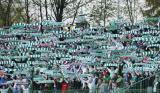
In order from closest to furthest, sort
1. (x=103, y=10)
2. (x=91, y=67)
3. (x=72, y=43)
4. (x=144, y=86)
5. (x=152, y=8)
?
(x=144, y=86)
(x=91, y=67)
(x=72, y=43)
(x=103, y=10)
(x=152, y=8)

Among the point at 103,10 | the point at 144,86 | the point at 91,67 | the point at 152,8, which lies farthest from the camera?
the point at 152,8

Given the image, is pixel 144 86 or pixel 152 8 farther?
pixel 152 8

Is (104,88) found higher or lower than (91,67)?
lower

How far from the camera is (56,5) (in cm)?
4156

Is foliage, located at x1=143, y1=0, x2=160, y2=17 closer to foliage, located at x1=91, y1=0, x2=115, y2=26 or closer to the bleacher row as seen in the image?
foliage, located at x1=91, y1=0, x2=115, y2=26

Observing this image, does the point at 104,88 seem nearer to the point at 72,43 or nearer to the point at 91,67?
the point at 91,67

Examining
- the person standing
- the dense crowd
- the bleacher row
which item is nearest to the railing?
the dense crowd

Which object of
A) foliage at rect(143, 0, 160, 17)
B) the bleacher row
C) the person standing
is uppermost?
foliage at rect(143, 0, 160, 17)

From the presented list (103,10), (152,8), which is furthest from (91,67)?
(152,8)

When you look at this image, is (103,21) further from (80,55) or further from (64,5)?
(80,55)

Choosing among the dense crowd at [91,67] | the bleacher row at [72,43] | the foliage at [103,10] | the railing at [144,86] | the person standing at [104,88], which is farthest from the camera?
the foliage at [103,10]

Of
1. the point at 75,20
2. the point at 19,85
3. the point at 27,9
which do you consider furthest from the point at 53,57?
the point at 27,9

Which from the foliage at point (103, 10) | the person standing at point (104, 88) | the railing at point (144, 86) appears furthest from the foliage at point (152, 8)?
the person standing at point (104, 88)

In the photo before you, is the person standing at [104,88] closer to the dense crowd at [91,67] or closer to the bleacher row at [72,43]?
the dense crowd at [91,67]
